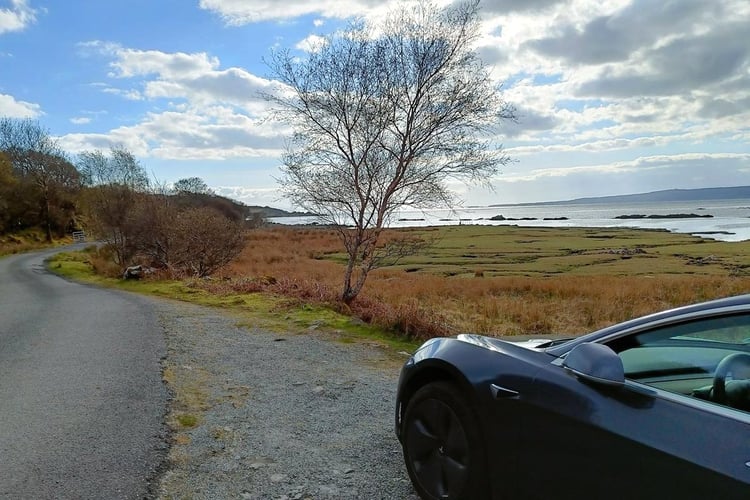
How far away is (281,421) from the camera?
5105mm

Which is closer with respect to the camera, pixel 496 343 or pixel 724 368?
pixel 724 368

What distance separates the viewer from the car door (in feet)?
6.76

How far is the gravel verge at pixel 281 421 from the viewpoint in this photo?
3775 millimetres

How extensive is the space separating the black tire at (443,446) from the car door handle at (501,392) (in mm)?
200

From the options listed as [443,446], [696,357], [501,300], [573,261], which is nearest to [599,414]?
[696,357]

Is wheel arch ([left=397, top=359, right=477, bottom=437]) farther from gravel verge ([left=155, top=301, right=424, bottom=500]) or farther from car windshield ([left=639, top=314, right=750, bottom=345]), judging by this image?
car windshield ([left=639, top=314, right=750, bottom=345])

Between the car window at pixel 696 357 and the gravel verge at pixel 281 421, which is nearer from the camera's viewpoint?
the car window at pixel 696 357

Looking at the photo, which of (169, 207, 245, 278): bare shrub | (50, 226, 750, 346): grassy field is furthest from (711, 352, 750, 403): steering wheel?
(169, 207, 245, 278): bare shrub

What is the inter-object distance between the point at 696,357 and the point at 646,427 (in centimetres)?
70

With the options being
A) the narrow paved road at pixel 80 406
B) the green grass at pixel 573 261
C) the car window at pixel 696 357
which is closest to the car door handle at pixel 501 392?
the car window at pixel 696 357

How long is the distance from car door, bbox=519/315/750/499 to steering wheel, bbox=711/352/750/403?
0.22 ft

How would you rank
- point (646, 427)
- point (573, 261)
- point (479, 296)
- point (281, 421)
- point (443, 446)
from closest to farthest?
point (646, 427), point (443, 446), point (281, 421), point (479, 296), point (573, 261)

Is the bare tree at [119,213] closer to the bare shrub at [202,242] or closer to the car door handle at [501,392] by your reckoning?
the bare shrub at [202,242]

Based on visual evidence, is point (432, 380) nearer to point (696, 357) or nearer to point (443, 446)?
point (443, 446)
